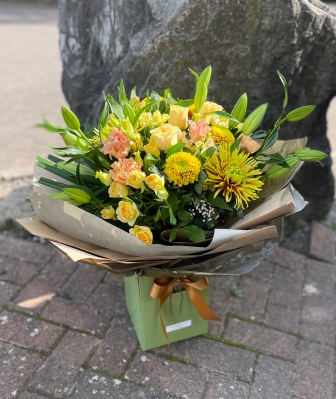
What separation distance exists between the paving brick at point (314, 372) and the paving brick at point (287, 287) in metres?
0.29

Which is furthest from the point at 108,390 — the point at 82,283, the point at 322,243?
the point at 322,243

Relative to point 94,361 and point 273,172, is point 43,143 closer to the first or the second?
point 94,361

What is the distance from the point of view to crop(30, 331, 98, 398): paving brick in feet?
5.94

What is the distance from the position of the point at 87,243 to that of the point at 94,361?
0.68 metres

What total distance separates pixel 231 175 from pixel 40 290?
1388mm

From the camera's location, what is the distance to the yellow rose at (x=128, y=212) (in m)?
1.43

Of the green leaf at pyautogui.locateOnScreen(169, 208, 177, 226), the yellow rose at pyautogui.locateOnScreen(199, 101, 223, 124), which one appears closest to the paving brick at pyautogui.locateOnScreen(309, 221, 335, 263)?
the yellow rose at pyautogui.locateOnScreen(199, 101, 223, 124)

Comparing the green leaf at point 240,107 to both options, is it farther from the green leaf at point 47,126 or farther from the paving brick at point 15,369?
the paving brick at point 15,369

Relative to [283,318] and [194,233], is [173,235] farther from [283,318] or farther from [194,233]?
[283,318]

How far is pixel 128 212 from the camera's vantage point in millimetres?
1432

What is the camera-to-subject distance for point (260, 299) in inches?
93.0

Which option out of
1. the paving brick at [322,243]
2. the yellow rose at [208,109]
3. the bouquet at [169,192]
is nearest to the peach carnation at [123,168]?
the bouquet at [169,192]

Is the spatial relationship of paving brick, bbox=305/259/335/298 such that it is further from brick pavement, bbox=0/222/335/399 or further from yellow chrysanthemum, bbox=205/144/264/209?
yellow chrysanthemum, bbox=205/144/264/209

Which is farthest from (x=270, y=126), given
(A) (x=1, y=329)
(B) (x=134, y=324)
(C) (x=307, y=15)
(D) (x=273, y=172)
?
(A) (x=1, y=329)
